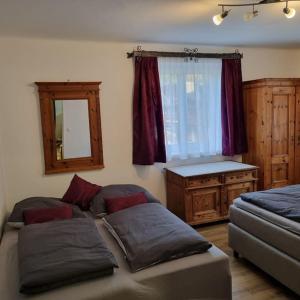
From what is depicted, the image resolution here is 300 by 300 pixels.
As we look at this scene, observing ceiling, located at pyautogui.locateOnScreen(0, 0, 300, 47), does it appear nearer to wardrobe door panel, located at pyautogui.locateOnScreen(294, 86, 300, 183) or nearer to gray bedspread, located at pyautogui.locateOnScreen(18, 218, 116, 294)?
wardrobe door panel, located at pyautogui.locateOnScreen(294, 86, 300, 183)

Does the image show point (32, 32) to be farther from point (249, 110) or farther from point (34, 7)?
point (249, 110)

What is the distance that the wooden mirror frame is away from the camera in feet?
11.3

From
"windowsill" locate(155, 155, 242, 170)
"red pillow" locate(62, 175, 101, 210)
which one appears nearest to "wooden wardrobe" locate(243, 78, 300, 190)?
"windowsill" locate(155, 155, 242, 170)

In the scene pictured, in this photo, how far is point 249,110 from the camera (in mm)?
4324

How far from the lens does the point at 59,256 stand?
1.98m

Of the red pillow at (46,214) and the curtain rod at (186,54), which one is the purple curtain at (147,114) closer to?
the curtain rod at (186,54)

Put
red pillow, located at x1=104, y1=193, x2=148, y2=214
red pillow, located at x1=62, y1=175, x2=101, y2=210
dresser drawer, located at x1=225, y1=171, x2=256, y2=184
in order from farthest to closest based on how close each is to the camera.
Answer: dresser drawer, located at x1=225, y1=171, x2=256, y2=184, red pillow, located at x1=62, y1=175, x2=101, y2=210, red pillow, located at x1=104, y1=193, x2=148, y2=214

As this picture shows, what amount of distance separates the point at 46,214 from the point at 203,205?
1.93 m

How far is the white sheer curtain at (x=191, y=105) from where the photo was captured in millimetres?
3979

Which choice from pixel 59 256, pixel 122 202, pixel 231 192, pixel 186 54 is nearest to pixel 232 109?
pixel 186 54

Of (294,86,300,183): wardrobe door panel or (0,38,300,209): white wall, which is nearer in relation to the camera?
(0,38,300,209): white wall

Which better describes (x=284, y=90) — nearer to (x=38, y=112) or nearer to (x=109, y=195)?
(x=109, y=195)

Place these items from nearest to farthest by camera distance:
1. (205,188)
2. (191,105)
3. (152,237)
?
1. (152,237)
2. (205,188)
3. (191,105)

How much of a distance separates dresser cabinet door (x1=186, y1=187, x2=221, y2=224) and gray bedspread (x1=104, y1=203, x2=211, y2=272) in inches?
40.7
